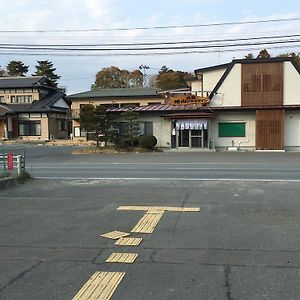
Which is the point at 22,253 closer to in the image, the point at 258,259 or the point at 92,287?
the point at 92,287

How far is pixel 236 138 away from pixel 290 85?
20.5ft

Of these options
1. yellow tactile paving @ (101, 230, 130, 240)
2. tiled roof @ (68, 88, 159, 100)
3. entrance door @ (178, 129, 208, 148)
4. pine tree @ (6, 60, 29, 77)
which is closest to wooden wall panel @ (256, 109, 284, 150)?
entrance door @ (178, 129, 208, 148)

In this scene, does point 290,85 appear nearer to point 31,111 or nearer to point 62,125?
point 31,111

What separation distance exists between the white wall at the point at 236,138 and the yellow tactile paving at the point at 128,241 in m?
31.0

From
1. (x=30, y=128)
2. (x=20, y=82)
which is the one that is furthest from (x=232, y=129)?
(x=20, y=82)

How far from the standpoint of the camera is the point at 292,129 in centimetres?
3612

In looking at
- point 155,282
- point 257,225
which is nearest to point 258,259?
point 155,282

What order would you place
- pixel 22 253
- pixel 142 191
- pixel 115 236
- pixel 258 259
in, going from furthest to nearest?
pixel 142 191, pixel 115 236, pixel 22 253, pixel 258 259

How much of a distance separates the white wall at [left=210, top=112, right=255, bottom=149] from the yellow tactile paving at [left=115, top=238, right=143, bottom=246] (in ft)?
102

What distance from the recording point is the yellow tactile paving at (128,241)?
6527 millimetres

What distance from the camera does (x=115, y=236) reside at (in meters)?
7.04

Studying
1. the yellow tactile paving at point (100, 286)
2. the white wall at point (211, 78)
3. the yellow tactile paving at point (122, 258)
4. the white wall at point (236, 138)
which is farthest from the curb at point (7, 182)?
the white wall at point (211, 78)

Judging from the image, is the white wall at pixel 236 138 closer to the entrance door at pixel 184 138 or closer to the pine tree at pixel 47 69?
the entrance door at pixel 184 138

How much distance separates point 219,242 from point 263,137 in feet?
99.7
